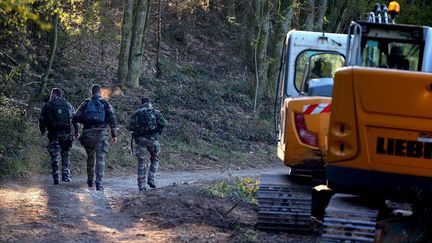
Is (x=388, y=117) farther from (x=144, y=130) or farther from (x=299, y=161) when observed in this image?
(x=144, y=130)

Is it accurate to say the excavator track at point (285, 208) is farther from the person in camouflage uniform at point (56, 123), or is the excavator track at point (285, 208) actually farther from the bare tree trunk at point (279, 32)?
the bare tree trunk at point (279, 32)

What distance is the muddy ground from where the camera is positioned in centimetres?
1042

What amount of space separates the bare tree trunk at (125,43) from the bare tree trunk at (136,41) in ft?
0.61

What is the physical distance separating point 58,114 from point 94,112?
1195mm

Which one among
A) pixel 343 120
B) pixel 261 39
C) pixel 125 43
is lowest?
pixel 343 120

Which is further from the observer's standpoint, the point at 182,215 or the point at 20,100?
the point at 20,100

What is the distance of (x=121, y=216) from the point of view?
489 inches

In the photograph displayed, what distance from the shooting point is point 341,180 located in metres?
8.23

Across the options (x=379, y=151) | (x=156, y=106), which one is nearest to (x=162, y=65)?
(x=156, y=106)

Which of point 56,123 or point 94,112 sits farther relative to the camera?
point 56,123

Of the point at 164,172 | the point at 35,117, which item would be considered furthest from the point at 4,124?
the point at 164,172

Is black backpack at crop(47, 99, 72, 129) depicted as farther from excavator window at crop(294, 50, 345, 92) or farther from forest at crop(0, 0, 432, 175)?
Answer: excavator window at crop(294, 50, 345, 92)

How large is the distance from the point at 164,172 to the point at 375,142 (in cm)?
1390

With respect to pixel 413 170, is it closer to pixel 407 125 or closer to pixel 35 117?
pixel 407 125
